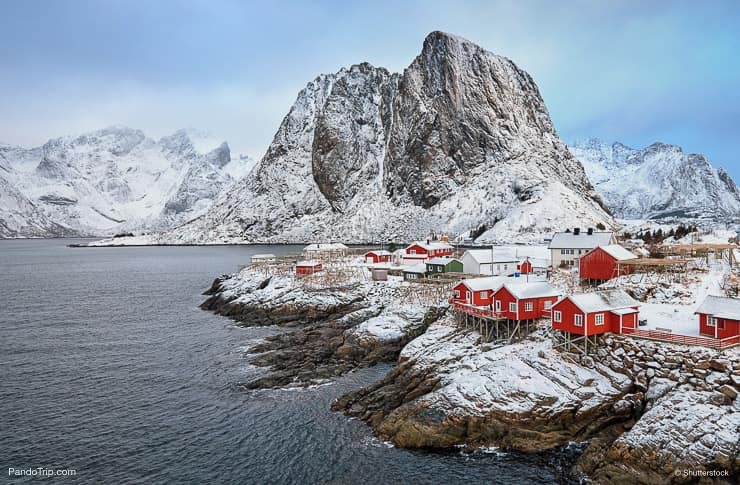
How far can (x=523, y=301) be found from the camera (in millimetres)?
35531

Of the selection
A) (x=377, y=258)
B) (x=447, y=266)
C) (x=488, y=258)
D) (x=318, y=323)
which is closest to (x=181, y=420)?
(x=318, y=323)

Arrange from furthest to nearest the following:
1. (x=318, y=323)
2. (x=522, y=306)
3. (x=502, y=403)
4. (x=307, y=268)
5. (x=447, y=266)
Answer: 1. (x=307, y=268)
2. (x=447, y=266)
3. (x=318, y=323)
4. (x=522, y=306)
5. (x=502, y=403)

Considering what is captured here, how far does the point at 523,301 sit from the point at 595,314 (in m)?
5.94

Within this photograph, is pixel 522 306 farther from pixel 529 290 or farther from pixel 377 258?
pixel 377 258

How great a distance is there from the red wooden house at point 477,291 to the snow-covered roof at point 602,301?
33.2ft

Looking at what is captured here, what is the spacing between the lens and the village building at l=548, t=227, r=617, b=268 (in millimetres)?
58562

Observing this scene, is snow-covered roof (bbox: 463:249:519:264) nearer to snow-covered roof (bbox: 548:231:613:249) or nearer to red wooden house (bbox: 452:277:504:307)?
snow-covered roof (bbox: 548:231:613:249)

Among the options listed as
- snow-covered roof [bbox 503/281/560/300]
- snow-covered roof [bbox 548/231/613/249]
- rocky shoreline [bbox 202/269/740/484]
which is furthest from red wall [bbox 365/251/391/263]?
snow-covered roof [bbox 503/281/560/300]

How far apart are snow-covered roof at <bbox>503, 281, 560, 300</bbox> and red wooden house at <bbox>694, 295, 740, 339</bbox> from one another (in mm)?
9851

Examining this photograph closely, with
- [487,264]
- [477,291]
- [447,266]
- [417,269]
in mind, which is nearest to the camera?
[477,291]

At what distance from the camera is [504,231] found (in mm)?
139000

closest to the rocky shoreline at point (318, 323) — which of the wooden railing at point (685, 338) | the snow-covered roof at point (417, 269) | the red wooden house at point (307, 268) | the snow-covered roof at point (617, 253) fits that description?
the red wooden house at point (307, 268)

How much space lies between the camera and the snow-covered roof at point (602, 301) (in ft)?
99.8

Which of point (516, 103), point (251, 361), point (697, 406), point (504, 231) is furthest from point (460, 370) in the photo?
point (516, 103)
